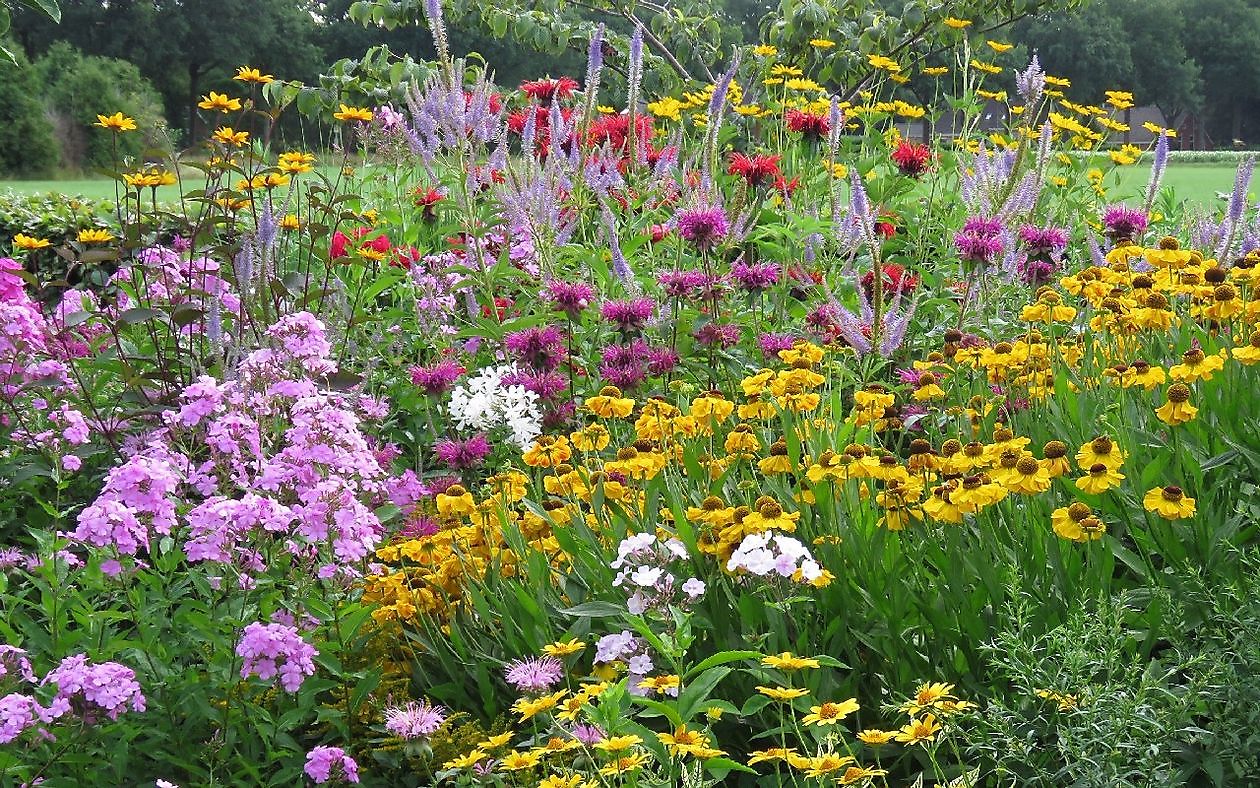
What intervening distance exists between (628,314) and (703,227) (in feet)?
1.43

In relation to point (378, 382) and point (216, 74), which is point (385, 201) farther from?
point (216, 74)

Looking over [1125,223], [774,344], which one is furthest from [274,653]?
[1125,223]

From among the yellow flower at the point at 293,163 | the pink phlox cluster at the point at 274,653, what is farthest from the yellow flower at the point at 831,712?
the yellow flower at the point at 293,163

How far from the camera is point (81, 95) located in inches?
1491

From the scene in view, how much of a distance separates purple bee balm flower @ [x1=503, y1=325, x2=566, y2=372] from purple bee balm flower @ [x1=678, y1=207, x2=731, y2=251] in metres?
0.55

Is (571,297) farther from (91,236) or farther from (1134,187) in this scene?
(1134,187)

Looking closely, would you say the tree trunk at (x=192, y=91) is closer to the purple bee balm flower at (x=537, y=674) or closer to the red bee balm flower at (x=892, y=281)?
the red bee balm flower at (x=892, y=281)

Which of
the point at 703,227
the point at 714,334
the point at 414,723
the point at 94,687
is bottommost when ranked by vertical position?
the point at 414,723

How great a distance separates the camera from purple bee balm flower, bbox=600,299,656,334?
3.51 m

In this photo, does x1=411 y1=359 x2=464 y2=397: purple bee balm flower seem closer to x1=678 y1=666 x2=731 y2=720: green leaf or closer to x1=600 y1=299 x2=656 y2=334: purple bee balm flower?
x1=600 y1=299 x2=656 y2=334: purple bee balm flower

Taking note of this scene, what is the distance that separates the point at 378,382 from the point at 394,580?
1.85m

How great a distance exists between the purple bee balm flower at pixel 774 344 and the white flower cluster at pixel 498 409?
2.48 feet

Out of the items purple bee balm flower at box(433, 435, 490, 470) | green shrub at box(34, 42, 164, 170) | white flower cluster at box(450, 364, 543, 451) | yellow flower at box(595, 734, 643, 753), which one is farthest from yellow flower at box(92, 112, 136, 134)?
green shrub at box(34, 42, 164, 170)

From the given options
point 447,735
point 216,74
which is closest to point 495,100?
point 447,735
